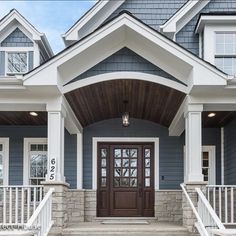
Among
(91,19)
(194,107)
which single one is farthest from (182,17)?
(194,107)

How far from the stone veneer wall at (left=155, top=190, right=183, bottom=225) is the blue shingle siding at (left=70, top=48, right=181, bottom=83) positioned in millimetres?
4085

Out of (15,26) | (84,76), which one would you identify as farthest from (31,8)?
(84,76)

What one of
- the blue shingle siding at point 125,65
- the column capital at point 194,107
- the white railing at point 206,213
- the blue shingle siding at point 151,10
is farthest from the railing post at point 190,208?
the blue shingle siding at point 151,10

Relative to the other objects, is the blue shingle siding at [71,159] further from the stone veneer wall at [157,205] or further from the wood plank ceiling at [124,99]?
the wood plank ceiling at [124,99]

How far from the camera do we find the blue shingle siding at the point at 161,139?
12.0 metres

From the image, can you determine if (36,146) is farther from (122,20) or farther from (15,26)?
(122,20)

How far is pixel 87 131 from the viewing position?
1211 centimetres

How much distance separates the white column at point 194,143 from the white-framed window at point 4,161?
5349 millimetres

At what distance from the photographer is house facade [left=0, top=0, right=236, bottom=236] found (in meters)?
8.62

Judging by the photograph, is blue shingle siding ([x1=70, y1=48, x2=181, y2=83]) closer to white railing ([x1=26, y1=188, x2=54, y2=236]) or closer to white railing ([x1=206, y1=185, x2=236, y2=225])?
white railing ([x1=206, y1=185, x2=236, y2=225])

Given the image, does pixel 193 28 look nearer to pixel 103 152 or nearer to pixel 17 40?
pixel 103 152

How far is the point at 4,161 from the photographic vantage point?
39.5 ft

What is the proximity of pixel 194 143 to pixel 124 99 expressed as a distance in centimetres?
207

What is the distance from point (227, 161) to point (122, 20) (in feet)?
16.9
